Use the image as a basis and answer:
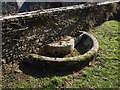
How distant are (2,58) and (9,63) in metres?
0.34

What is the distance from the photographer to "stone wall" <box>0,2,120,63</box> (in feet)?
27.7

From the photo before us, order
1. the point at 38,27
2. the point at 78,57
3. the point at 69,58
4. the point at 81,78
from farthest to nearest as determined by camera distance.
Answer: the point at 38,27 → the point at 78,57 → the point at 69,58 → the point at 81,78

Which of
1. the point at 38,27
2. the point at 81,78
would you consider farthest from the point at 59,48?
the point at 81,78

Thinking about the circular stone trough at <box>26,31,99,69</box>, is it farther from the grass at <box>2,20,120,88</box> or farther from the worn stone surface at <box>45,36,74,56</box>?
the grass at <box>2,20,120,88</box>

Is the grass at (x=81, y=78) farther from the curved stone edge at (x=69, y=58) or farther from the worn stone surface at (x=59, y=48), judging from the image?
the worn stone surface at (x=59, y=48)

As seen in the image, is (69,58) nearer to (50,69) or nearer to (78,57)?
(78,57)

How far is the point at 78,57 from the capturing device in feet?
29.3

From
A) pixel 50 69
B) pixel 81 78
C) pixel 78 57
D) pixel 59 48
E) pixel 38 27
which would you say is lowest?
pixel 81 78

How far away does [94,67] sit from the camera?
9.06 m

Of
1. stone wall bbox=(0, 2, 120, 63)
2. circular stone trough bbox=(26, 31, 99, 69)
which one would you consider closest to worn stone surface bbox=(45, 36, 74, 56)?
circular stone trough bbox=(26, 31, 99, 69)

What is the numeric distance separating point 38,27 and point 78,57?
1839 millimetres

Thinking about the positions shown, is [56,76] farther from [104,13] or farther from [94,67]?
[104,13]

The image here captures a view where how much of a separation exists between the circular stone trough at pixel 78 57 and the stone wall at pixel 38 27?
44 cm

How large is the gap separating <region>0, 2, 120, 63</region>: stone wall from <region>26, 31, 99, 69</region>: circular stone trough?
0.44 metres
